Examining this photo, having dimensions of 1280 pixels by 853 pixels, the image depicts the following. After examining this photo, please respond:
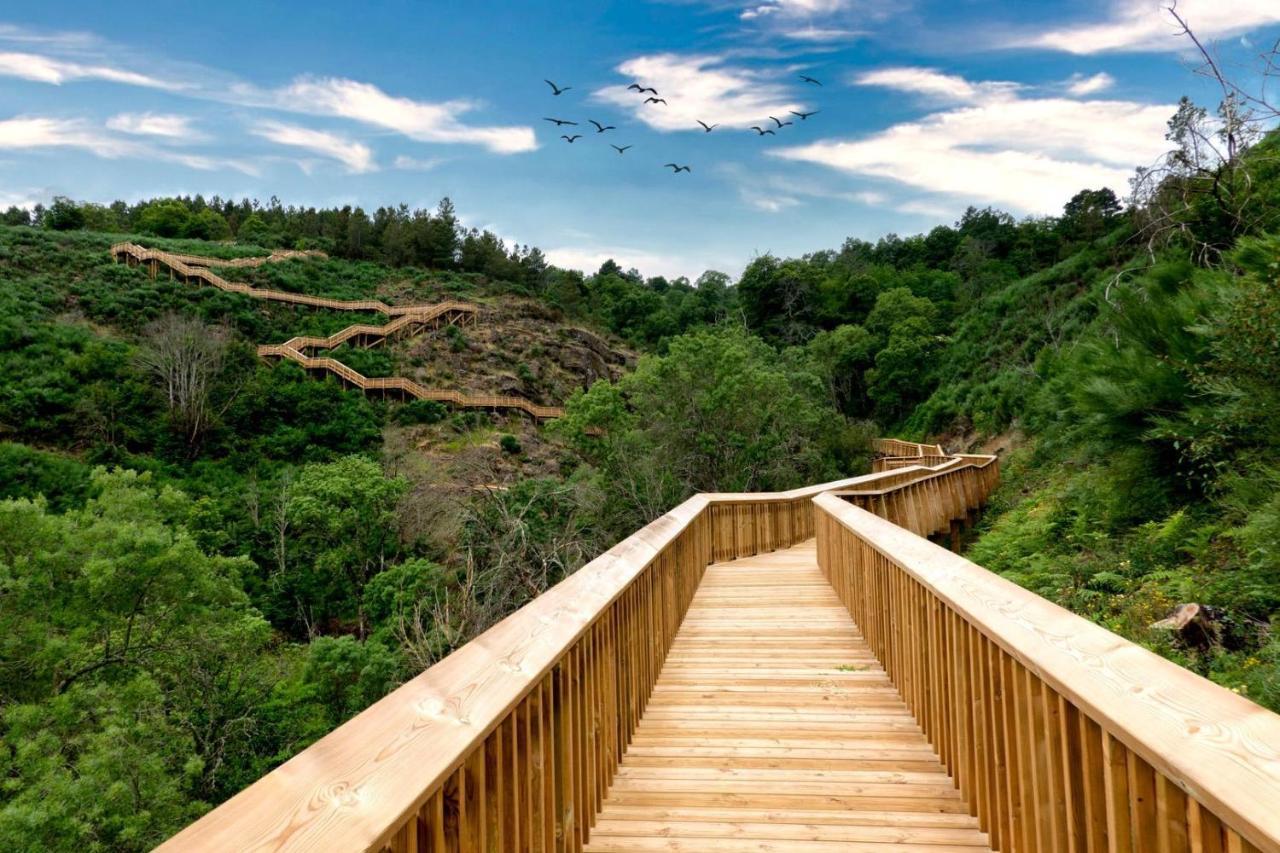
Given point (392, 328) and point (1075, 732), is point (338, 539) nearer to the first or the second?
point (392, 328)

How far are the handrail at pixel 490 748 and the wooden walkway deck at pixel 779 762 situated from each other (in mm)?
238

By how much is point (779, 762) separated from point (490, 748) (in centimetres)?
234

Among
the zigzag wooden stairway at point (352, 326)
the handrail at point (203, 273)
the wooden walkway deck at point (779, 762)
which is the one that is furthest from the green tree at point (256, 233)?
the wooden walkway deck at point (779, 762)

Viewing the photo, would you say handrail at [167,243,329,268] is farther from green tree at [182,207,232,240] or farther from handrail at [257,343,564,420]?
handrail at [257,343,564,420]

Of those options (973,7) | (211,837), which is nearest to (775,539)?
(211,837)

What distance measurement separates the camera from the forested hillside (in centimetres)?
758

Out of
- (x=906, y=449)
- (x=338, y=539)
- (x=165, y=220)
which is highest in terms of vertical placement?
(x=165, y=220)

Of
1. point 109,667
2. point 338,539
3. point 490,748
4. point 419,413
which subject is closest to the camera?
point 490,748

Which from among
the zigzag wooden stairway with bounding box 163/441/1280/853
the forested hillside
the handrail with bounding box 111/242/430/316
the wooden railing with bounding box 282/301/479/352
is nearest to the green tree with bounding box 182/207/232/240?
the forested hillside

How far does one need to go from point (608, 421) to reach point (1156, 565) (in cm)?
2466

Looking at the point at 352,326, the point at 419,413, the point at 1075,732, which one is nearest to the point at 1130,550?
the point at 1075,732

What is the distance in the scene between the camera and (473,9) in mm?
42094

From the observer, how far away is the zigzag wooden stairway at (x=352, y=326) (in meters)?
45.8

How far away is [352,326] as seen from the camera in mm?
51812
